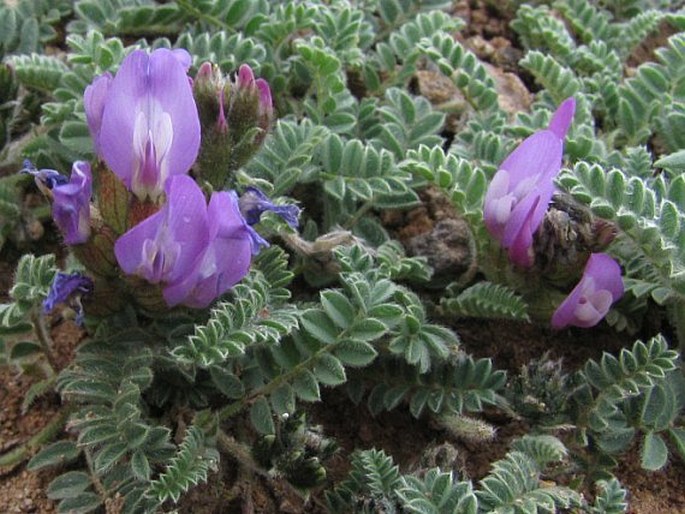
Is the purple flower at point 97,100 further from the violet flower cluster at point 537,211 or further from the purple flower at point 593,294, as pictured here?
the purple flower at point 593,294

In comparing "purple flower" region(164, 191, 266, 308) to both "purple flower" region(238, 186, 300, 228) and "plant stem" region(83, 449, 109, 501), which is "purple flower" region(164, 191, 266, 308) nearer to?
"purple flower" region(238, 186, 300, 228)

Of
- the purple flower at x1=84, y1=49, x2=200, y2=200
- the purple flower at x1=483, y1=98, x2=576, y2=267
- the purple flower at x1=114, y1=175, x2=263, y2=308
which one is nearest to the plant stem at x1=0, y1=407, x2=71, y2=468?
the purple flower at x1=114, y1=175, x2=263, y2=308

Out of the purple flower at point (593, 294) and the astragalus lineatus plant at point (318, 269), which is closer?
the astragalus lineatus plant at point (318, 269)

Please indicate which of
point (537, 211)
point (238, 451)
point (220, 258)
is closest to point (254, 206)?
point (220, 258)

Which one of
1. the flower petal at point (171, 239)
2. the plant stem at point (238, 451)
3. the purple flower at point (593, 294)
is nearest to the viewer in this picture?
the flower petal at point (171, 239)

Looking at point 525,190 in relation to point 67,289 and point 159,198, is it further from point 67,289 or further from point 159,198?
point 67,289

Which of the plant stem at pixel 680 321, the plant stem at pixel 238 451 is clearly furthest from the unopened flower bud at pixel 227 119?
the plant stem at pixel 680 321

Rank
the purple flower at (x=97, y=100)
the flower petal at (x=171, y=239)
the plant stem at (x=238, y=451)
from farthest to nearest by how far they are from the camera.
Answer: the plant stem at (x=238, y=451) → the purple flower at (x=97, y=100) → the flower petal at (x=171, y=239)
